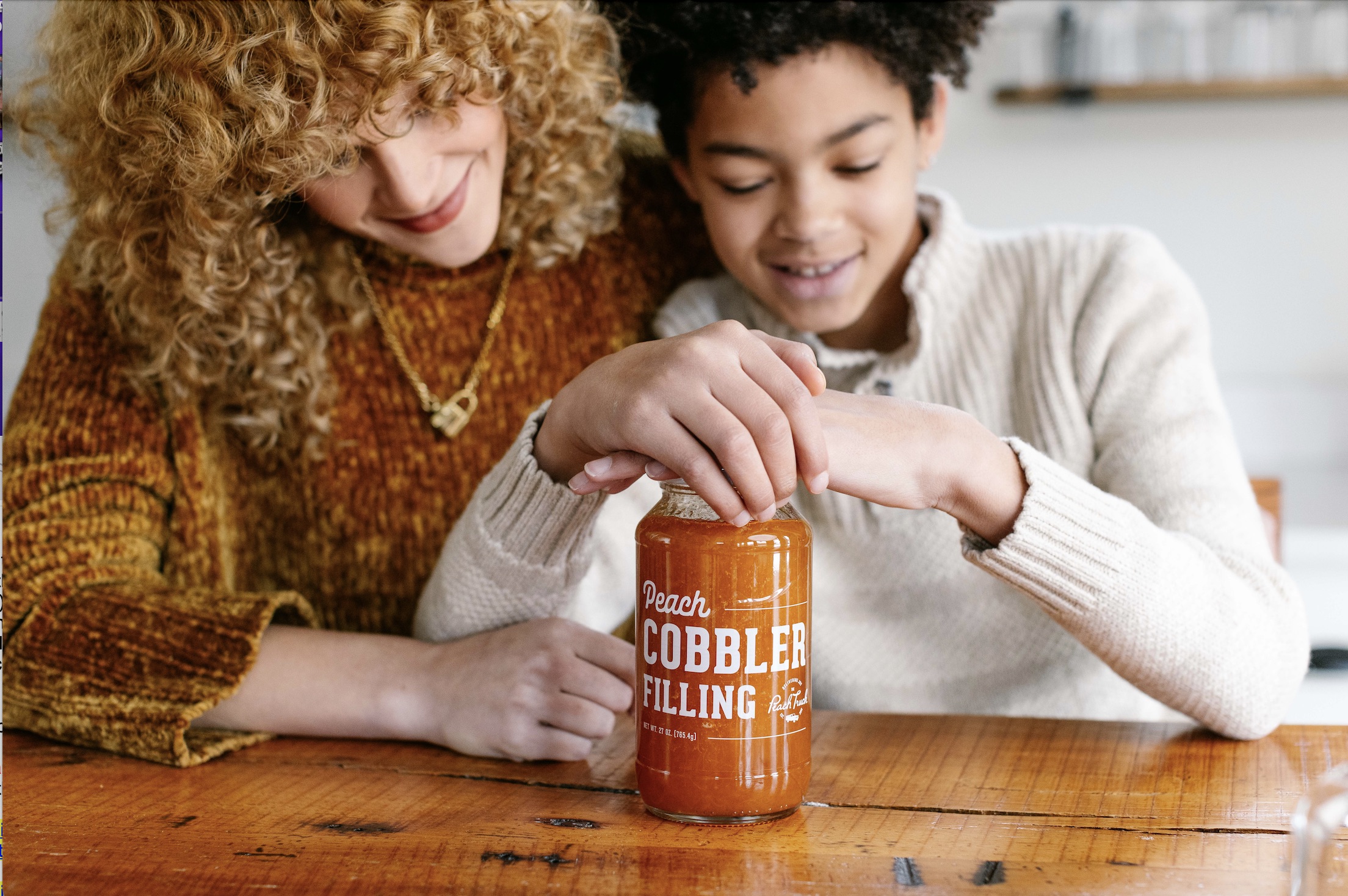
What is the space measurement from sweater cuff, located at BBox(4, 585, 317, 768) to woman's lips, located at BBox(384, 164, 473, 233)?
341 mm

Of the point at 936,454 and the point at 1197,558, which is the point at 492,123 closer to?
the point at 936,454

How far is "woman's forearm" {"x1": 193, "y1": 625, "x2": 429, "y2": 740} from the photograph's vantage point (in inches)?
36.5

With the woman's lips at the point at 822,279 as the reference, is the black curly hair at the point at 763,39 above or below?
above

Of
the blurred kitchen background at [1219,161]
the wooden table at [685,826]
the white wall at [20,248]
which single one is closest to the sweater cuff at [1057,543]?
the wooden table at [685,826]

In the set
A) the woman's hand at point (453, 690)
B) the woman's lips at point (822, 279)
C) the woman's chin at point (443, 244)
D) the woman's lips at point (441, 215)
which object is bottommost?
the woman's hand at point (453, 690)

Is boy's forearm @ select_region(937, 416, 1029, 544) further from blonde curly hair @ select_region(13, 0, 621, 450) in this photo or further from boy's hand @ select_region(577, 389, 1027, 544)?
blonde curly hair @ select_region(13, 0, 621, 450)

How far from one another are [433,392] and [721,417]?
23.9 inches

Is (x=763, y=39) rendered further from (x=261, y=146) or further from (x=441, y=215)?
(x=261, y=146)

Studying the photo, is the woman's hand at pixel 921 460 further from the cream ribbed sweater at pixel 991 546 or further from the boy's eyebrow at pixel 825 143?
the boy's eyebrow at pixel 825 143

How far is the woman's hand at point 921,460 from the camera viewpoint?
2.53ft

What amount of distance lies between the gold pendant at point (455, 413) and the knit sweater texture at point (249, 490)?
1 centimetres

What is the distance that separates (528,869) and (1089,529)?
0.44 meters

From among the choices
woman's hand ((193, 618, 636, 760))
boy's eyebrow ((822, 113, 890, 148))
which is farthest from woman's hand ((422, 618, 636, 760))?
boy's eyebrow ((822, 113, 890, 148))

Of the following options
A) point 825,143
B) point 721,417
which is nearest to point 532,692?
point 721,417
